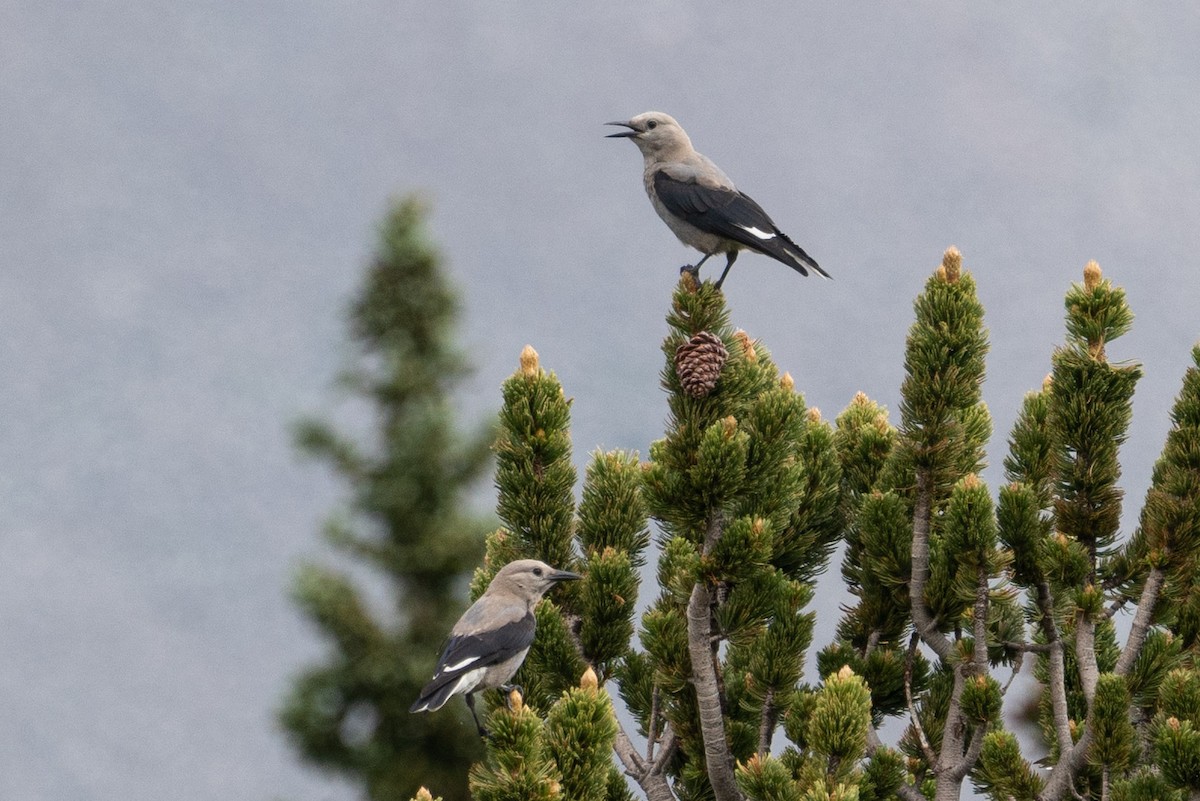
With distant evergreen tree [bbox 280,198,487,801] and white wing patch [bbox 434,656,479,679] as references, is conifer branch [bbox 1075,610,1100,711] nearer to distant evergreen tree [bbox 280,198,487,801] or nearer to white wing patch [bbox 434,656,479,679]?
white wing patch [bbox 434,656,479,679]

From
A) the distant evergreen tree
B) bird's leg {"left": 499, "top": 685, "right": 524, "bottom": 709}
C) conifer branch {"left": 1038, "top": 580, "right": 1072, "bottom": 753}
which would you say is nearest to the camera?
bird's leg {"left": 499, "top": 685, "right": 524, "bottom": 709}

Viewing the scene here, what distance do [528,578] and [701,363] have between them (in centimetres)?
148

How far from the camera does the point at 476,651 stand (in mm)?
6984

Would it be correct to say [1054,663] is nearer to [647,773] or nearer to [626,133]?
[647,773]

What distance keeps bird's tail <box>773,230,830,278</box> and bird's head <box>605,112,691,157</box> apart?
5.94 feet

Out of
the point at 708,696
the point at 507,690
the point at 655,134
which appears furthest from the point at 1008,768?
the point at 655,134

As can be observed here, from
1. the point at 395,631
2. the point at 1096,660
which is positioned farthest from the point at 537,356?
the point at 395,631

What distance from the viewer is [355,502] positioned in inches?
573

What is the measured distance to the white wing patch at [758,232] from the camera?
9438 millimetres

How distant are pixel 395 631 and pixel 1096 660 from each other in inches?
305

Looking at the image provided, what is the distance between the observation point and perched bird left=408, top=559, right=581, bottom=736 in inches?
273

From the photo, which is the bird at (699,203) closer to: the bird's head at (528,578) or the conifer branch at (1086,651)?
the bird's head at (528,578)

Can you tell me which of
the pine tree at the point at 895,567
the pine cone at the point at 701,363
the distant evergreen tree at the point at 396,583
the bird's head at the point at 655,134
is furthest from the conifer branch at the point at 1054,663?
the distant evergreen tree at the point at 396,583

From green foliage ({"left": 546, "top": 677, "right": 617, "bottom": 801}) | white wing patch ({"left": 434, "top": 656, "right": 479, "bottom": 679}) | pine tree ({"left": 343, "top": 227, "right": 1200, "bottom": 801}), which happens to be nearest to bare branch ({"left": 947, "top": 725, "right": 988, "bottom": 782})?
pine tree ({"left": 343, "top": 227, "right": 1200, "bottom": 801})
